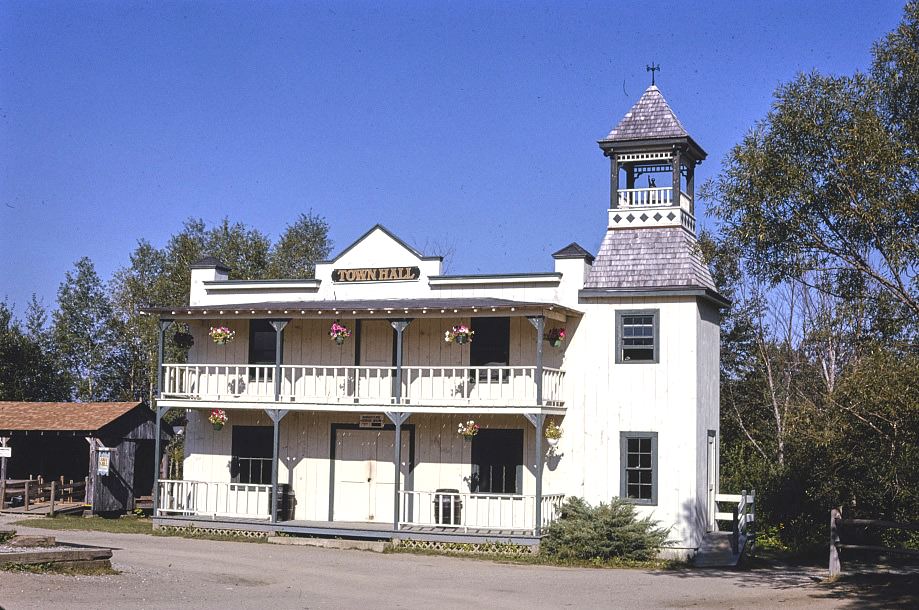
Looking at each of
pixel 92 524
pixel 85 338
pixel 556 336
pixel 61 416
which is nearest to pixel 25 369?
pixel 85 338

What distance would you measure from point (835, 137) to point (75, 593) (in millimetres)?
13456

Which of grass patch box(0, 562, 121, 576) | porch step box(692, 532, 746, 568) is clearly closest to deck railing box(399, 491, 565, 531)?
porch step box(692, 532, 746, 568)

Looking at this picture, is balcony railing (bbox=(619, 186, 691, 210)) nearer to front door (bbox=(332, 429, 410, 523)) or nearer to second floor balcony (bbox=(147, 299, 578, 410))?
second floor balcony (bbox=(147, 299, 578, 410))

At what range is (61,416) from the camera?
33844 millimetres

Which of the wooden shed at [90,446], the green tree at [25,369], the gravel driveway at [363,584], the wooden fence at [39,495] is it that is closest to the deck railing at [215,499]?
the gravel driveway at [363,584]

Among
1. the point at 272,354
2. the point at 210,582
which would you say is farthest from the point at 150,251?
the point at 210,582

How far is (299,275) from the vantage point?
50.5 meters

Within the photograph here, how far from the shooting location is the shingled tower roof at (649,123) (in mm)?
27688

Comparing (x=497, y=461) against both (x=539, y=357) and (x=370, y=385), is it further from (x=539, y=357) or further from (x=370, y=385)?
(x=370, y=385)

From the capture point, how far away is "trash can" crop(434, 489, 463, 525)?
26.1 meters

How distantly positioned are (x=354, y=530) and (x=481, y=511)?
2935 millimetres

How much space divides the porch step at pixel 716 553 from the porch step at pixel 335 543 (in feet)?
22.6

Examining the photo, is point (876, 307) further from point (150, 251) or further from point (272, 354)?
point (150, 251)

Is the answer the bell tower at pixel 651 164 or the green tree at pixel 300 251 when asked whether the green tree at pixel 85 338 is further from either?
the bell tower at pixel 651 164
